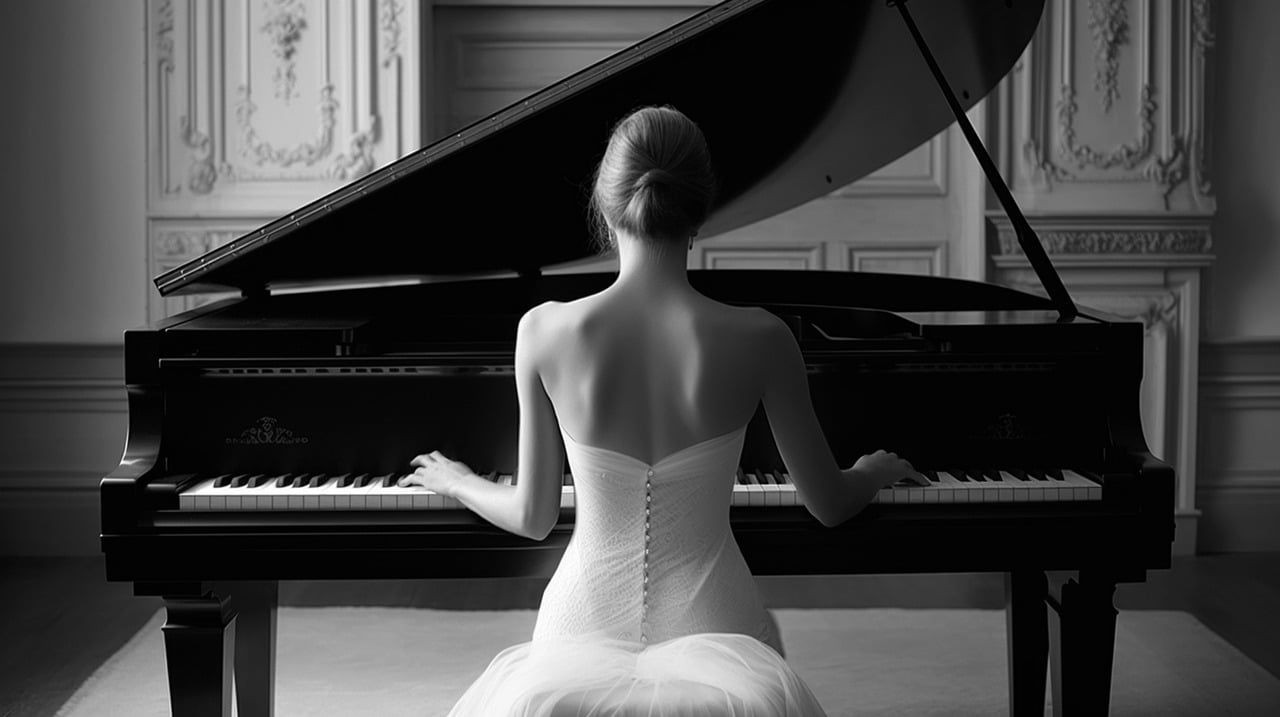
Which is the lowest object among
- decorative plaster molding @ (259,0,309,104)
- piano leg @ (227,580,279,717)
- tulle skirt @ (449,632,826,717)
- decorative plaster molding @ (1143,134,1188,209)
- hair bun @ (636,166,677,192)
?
piano leg @ (227,580,279,717)

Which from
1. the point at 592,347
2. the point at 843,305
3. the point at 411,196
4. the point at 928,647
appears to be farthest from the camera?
the point at 928,647

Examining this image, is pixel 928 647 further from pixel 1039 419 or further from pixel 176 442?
pixel 176 442

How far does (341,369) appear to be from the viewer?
2.16m

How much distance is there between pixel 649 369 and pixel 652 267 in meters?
0.14

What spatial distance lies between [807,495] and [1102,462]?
58cm

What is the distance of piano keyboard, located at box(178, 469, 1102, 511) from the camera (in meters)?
2.05

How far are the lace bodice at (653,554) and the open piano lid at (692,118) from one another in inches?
28.0

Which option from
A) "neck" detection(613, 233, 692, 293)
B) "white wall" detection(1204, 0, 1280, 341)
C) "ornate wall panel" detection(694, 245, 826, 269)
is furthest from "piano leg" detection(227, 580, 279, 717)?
"white wall" detection(1204, 0, 1280, 341)

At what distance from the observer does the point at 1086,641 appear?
7.19ft

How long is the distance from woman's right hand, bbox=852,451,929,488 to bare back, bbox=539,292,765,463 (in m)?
0.41

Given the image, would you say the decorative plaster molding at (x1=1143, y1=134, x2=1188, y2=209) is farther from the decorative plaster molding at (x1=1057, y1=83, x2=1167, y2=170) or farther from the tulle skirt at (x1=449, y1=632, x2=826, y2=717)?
the tulle skirt at (x1=449, y1=632, x2=826, y2=717)

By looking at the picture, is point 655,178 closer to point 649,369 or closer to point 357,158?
point 649,369

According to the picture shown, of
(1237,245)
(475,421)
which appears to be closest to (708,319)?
(475,421)

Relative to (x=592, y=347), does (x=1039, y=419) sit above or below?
below
